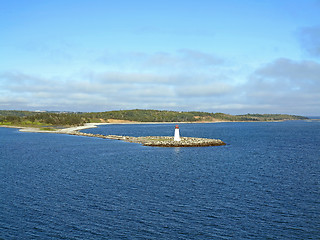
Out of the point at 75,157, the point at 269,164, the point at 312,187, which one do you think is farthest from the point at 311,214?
the point at 75,157

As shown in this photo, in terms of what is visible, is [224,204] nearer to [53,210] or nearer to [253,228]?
[253,228]

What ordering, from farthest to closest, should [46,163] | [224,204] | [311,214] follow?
[46,163]
[224,204]
[311,214]

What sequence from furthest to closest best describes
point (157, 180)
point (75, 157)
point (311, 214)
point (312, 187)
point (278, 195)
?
point (75, 157) → point (157, 180) → point (312, 187) → point (278, 195) → point (311, 214)

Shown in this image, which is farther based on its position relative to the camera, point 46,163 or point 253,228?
point 46,163

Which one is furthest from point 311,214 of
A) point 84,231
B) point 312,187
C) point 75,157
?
point 75,157

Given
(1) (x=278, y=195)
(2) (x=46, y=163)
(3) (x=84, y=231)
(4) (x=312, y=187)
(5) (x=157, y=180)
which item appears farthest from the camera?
(2) (x=46, y=163)

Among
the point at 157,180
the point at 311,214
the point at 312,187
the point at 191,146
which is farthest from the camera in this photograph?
the point at 191,146

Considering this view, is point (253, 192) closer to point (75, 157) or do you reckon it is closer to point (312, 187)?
point (312, 187)

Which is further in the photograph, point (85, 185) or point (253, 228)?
point (85, 185)
